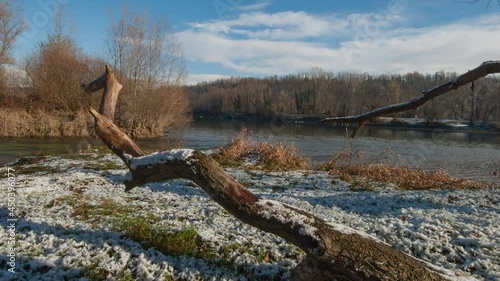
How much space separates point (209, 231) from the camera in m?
5.44

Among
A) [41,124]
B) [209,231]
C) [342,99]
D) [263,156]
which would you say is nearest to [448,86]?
[209,231]

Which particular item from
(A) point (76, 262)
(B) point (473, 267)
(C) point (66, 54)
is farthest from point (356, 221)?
(C) point (66, 54)

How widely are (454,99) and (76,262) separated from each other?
79.5 meters

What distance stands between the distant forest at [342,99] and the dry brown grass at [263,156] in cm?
4721

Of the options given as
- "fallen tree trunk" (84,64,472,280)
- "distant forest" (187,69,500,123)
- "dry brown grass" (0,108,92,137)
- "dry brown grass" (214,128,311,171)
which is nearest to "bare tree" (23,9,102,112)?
"dry brown grass" (0,108,92,137)

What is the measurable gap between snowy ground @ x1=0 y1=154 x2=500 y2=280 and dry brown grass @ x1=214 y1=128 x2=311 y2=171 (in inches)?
237

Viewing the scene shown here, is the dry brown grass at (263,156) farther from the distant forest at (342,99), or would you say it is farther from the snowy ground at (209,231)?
the distant forest at (342,99)

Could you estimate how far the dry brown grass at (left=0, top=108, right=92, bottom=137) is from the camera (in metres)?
25.3

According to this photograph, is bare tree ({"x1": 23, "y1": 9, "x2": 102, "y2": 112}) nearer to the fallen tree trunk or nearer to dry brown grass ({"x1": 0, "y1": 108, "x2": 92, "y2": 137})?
dry brown grass ({"x1": 0, "y1": 108, "x2": 92, "y2": 137})

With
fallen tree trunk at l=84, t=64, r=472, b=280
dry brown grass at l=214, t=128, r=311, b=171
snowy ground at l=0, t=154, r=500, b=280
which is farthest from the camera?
dry brown grass at l=214, t=128, r=311, b=171

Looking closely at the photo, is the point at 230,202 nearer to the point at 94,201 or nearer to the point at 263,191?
the point at 94,201

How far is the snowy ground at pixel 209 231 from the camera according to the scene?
14.7 ft

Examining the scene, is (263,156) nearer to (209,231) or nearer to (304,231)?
(209,231)

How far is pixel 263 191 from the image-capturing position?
9125 millimetres
